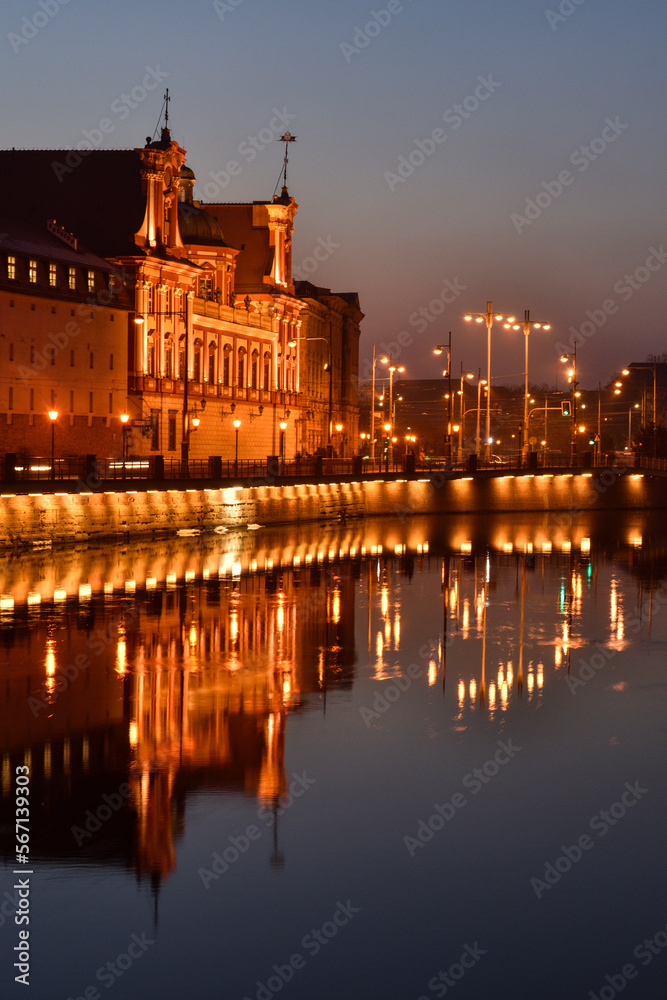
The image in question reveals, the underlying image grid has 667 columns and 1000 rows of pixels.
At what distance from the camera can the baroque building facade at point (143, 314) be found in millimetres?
69875

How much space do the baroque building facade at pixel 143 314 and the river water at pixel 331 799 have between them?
3577cm

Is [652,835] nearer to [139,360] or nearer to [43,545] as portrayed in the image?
[43,545]

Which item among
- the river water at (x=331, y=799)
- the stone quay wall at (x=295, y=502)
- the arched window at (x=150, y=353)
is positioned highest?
the arched window at (x=150, y=353)

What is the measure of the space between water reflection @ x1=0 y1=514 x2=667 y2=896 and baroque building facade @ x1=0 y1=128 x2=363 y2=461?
2088cm

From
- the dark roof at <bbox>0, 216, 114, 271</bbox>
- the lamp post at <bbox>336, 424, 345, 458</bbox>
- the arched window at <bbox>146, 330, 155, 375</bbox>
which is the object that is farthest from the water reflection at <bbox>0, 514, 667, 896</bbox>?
the lamp post at <bbox>336, 424, 345, 458</bbox>

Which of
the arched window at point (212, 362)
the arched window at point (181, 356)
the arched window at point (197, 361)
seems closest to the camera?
the arched window at point (181, 356)

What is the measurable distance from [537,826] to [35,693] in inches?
430

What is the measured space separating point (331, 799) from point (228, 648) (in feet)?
40.5

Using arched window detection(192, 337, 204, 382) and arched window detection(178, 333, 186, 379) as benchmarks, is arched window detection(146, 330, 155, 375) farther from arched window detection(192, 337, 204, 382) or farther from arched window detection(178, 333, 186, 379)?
arched window detection(192, 337, 204, 382)

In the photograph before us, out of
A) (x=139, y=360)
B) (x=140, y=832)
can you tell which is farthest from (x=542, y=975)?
(x=139, y=360)

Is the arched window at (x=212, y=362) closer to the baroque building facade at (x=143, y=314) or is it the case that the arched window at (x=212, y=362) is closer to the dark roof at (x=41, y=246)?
the baroque building facade at (x=143, y=314)

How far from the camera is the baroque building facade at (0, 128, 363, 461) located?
229ft

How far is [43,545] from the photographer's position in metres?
45.8

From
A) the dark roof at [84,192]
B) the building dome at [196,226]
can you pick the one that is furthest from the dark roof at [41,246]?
the building dome at [196,226]
